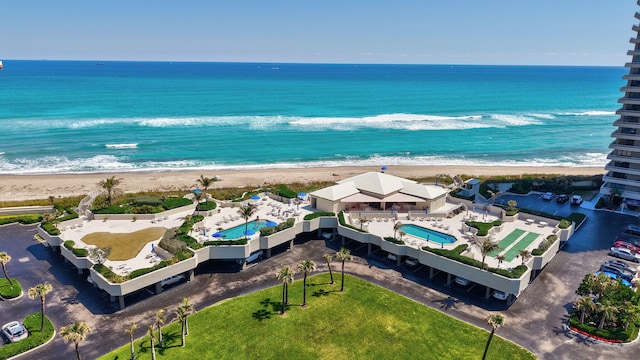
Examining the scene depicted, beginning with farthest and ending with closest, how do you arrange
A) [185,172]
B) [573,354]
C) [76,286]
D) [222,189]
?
[185,172] < [222,189] < [76,286] < [573,354]

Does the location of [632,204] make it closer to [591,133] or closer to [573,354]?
[573,354]

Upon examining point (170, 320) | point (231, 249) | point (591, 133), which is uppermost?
point (591, 133)

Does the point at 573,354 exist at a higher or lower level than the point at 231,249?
lower

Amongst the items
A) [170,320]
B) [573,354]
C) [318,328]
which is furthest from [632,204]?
[170,320]

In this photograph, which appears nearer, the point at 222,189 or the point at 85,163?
the point at 222,189

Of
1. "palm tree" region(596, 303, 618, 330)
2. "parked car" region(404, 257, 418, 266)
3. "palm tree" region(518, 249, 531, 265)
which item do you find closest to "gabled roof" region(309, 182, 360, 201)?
"parked car" region(404, 257, 418, 266)

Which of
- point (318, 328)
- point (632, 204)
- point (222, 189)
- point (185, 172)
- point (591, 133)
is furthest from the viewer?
point (591, 133)

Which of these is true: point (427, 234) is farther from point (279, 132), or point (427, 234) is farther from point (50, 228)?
point (279, 132)
